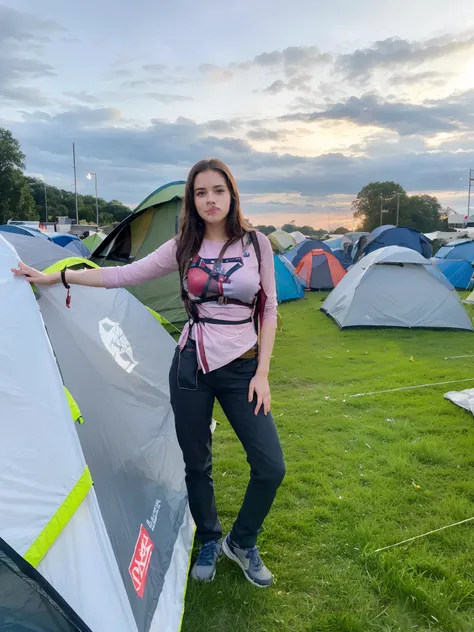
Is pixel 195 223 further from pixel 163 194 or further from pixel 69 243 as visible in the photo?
pixel 69 243

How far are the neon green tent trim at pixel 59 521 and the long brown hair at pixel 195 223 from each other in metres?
0.82

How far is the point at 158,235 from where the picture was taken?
681cm

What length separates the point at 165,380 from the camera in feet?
10.4

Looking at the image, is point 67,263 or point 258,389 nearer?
point 258,389

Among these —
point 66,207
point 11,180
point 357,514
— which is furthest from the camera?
point 66,207

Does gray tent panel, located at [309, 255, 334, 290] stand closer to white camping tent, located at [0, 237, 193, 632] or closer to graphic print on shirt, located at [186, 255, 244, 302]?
white camping tent, located at [0, 237, 193, 632]

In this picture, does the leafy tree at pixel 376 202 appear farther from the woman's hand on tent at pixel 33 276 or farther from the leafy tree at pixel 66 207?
the woman's hand on tent at pixel 33 276

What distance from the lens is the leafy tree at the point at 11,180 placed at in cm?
3388

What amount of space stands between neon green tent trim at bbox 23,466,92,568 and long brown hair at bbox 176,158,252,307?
32.3 inches

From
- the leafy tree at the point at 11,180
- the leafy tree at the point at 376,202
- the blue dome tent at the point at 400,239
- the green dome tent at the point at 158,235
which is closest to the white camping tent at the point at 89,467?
the green dome tent at the point at 158,235

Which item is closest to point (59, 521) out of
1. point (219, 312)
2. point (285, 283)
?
point (219, 312)

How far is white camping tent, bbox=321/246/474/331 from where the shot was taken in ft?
25.6

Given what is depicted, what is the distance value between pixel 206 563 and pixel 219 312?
1.20 metres

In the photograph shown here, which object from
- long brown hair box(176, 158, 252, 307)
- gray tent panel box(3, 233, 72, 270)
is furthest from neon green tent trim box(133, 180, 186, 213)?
long brown hair box(176, 158, 252, 307)
